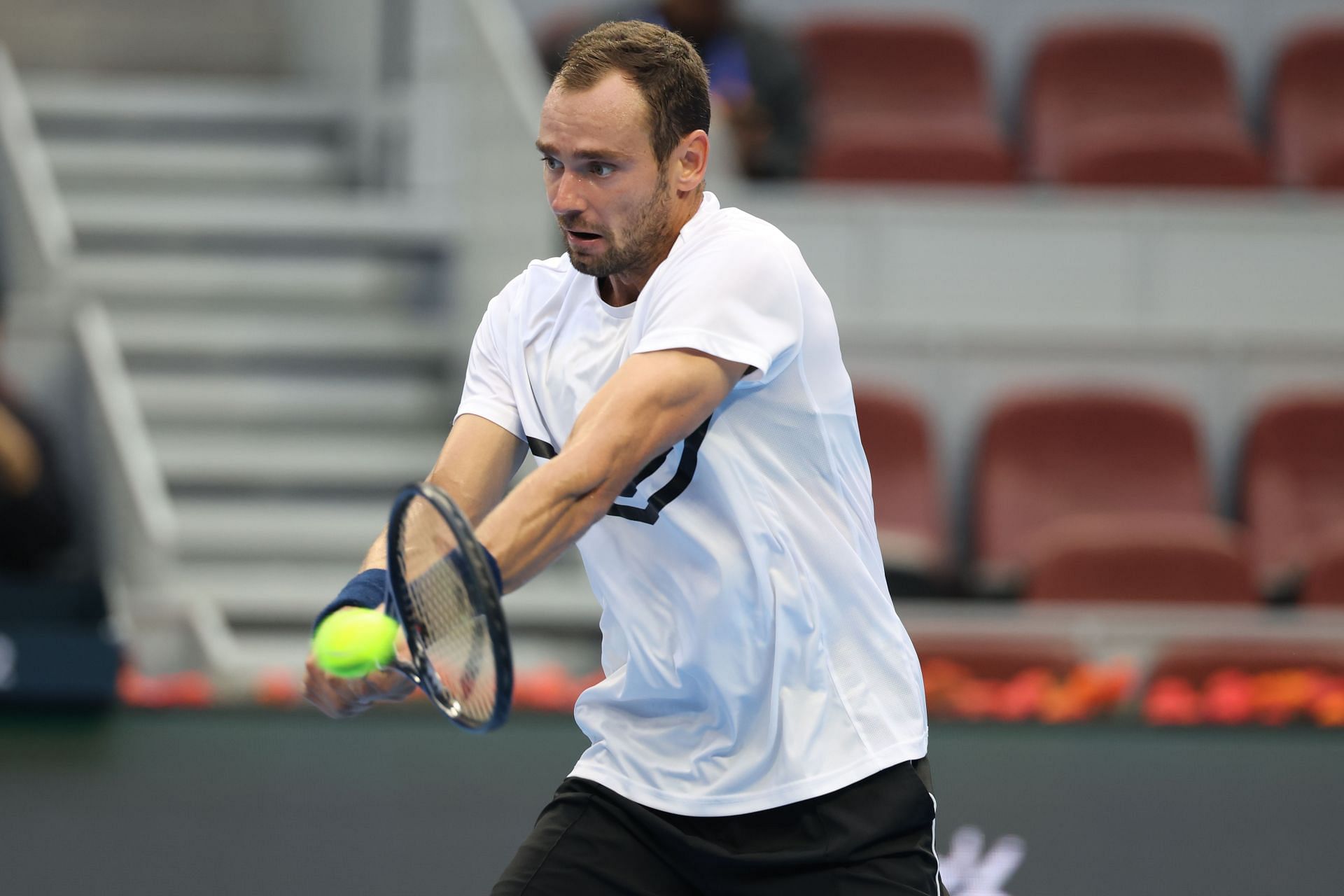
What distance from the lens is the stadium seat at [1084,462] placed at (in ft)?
21.2

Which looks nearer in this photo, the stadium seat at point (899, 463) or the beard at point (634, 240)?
the beard at point (634, 240)

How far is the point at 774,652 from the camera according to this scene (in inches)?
97.3

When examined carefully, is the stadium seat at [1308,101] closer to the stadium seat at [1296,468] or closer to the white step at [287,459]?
the stadium seat at [1296,468]

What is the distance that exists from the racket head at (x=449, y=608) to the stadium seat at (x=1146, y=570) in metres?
3.49

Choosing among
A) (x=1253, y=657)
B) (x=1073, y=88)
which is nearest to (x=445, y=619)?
(x=1253, y=657)

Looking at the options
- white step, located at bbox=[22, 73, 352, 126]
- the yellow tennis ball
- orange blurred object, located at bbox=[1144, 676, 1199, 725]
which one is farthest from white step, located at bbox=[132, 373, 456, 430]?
the yellow tennis ball

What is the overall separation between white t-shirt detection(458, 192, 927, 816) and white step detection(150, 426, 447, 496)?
4.47 meters

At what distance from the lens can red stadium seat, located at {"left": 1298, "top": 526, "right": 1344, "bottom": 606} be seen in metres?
5.46

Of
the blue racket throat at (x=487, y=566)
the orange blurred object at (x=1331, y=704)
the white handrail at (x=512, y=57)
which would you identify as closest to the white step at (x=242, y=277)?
the white handrail at (x=512, y=57)

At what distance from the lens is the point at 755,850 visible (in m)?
2.50

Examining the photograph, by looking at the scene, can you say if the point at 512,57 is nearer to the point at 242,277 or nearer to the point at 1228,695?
the point at 242,277

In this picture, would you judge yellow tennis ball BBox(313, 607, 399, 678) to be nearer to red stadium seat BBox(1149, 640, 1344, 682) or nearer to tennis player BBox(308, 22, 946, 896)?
tennis player BBox(308, 22, 946, 896)

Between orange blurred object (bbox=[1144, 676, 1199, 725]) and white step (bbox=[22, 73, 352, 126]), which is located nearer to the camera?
orange blurred object (bbox=[1144, 676, 1199, 725])

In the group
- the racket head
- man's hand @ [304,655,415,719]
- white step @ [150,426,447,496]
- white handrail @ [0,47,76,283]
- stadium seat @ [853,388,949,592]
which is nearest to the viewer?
the racket head
